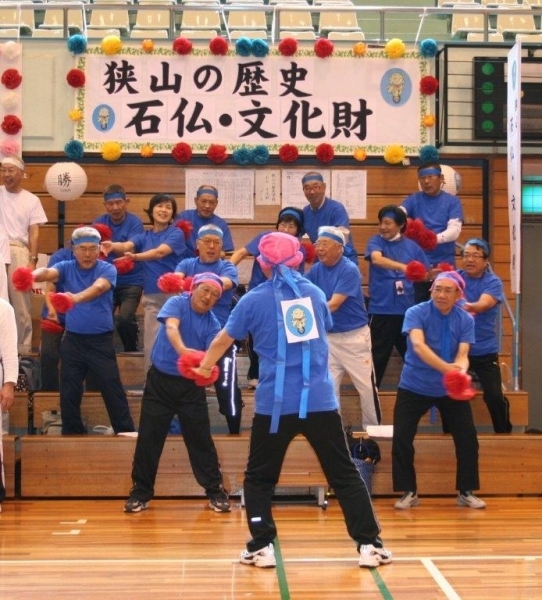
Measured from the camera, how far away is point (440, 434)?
8391 mm

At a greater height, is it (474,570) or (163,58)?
(163,58)

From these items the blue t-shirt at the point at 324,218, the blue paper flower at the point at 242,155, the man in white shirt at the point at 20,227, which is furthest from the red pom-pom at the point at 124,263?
the blue paper flower at the point at 242,155

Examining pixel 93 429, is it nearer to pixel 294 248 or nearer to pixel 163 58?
pixel 294 248

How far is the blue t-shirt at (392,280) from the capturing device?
8820 mm

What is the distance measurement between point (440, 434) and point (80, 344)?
2.85 metres

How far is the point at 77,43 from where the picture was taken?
10781mm

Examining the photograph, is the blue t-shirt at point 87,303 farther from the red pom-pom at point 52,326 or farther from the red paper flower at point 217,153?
the red paper flower at point 217,153

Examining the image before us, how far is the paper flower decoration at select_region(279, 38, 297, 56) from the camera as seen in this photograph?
35.8 feet

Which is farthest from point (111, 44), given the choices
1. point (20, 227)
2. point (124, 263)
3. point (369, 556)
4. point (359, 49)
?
point (369, 556)

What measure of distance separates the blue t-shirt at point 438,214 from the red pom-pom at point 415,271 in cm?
86

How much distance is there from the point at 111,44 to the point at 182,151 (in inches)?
50.5

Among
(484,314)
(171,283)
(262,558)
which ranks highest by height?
(171,283)

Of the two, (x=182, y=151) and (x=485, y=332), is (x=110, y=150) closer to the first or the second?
(x=182, y=151)

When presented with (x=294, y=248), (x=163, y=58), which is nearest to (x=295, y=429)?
(x=294, y=248)
